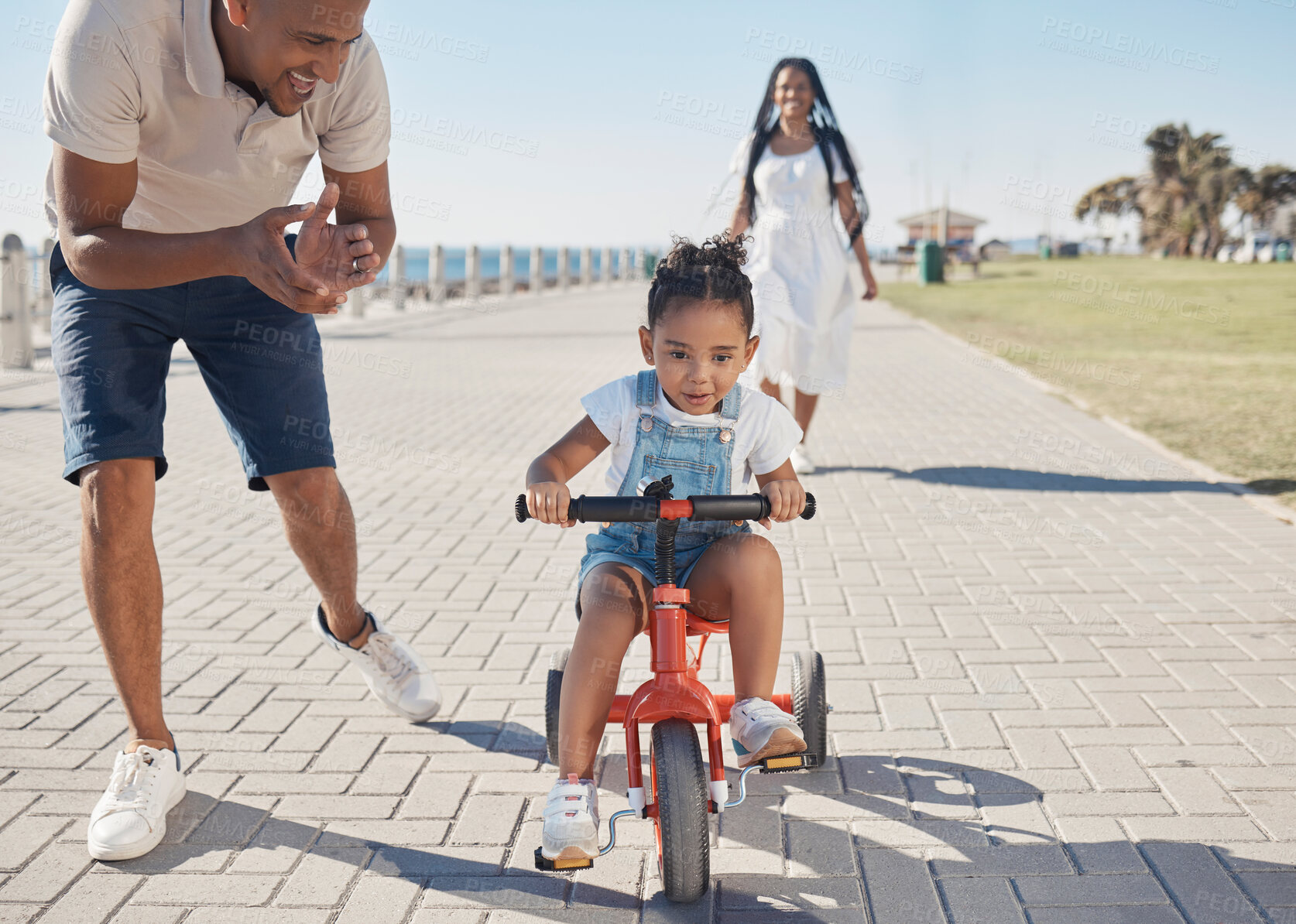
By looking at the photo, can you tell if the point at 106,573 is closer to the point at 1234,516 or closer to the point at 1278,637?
the point at 1278,637

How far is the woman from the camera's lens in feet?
21.6

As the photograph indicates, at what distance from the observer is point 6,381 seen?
11305mm

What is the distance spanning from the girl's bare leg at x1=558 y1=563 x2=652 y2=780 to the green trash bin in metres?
36.1

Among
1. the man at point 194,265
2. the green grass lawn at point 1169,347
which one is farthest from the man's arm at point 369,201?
the green grass lawn at point 1169,347

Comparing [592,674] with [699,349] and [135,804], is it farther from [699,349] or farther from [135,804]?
[135,804]

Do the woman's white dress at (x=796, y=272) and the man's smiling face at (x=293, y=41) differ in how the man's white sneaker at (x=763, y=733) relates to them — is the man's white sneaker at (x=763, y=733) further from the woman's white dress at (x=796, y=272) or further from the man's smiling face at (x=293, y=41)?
the woman's white dress at (x=796, y=272)

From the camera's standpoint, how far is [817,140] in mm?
6602

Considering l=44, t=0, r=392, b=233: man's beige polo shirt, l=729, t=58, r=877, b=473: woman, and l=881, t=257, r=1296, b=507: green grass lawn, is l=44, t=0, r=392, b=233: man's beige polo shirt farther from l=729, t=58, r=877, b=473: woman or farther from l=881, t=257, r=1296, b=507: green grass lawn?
l=881, t=257, r=1296, b=507: green grass lawn

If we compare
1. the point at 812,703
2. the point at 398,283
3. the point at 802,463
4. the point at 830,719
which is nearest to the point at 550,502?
the point at 812,703

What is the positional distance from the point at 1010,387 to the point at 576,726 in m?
9.52

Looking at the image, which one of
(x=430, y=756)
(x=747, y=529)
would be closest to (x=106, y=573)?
(x=430, y=756)

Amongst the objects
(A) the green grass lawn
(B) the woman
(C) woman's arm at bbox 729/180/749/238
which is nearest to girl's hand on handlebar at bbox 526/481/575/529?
(B) the woman

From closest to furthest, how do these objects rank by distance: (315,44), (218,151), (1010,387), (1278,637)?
(315,44)
(218,151)
(1278,637)
(1010,387)

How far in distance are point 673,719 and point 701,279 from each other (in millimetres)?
1024
